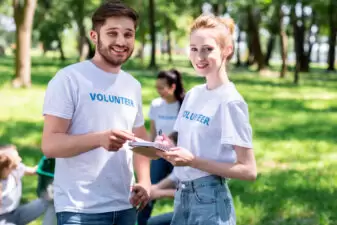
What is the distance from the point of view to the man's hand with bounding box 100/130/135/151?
113 inches

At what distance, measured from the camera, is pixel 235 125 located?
10.1ft

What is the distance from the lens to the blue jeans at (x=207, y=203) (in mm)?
3150

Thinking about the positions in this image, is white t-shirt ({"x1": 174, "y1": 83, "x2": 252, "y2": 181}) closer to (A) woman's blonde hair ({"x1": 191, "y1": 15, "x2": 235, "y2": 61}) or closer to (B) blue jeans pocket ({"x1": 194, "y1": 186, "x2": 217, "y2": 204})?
(B) blue jeans pocket ({"x1": 194, "y1": 186, "x2": 217, "y2": 204})

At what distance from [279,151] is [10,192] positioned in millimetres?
7160

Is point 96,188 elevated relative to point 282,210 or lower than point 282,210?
elevated

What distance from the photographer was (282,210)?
7223 millimetres

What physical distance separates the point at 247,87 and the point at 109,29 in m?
21.5

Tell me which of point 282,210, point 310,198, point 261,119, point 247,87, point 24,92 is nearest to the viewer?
point 282,210

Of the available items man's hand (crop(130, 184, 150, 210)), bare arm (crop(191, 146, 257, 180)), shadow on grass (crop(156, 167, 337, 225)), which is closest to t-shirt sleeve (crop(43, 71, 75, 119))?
man's hand (crop(130, 184, 150, 210))

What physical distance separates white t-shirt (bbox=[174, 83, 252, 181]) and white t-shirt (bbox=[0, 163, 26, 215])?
2217 millimetres

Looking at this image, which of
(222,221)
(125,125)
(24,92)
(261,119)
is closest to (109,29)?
(125,125)

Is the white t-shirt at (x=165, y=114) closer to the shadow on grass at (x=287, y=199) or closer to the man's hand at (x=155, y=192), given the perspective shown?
the shadow on grass at (x=287, y=199)

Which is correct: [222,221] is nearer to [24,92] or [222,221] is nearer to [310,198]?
[310,198]

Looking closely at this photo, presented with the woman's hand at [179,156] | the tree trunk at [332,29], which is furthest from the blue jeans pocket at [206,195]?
the tree trunk at [332,29]
